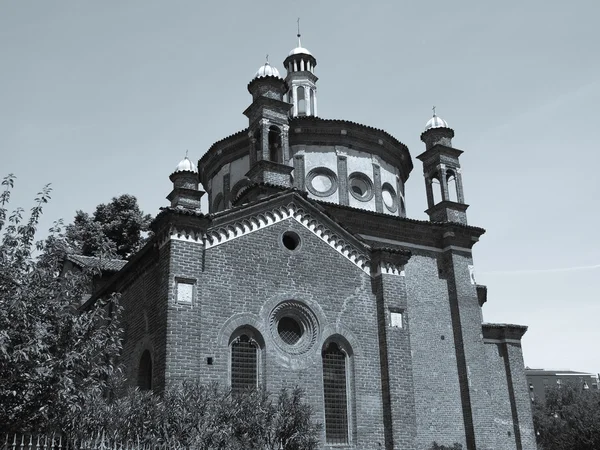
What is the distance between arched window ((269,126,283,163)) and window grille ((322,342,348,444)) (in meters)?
7.54

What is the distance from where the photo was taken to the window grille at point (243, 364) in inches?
605

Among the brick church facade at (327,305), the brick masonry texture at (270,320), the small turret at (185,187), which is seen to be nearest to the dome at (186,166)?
the small turret at (185,187)

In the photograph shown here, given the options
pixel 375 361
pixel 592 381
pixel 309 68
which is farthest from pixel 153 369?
pixel 592 381

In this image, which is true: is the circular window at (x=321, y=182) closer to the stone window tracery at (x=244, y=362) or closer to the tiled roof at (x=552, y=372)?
the stone window tracery at (x=244, y=362)

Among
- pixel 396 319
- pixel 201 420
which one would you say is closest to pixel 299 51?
pixel 396 319

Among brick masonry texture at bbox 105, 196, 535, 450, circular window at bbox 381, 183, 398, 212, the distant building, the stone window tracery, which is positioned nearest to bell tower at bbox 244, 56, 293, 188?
brick masonry texture at bbox 105, 196, 535, 450

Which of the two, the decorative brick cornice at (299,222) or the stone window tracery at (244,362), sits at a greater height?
the decorative brick cornice at (299,222)

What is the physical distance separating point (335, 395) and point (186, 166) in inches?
544

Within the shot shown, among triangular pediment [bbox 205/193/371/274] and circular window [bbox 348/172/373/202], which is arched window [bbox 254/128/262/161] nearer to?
circular window [bbox 348/172/373/202]

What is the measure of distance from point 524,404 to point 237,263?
523 inches

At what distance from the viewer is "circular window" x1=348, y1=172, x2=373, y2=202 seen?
1000 inches

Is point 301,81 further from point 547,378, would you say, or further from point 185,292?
point 547,378

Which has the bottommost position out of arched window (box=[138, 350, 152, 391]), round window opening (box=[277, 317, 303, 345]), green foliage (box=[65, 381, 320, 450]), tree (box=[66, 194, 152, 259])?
green foliage (box=[65, 381, 320, 450])

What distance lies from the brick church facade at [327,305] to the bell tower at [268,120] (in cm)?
5
